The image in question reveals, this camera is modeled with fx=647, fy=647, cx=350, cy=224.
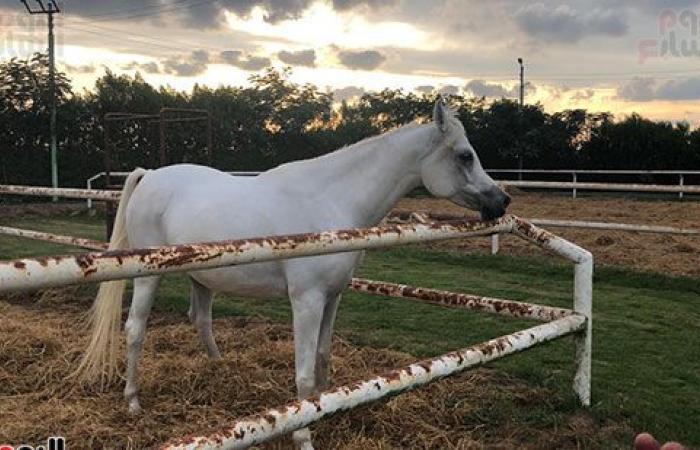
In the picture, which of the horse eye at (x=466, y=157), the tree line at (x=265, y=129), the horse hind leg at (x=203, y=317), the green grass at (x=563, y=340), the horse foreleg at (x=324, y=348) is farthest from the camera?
the tree line at (x=265, y=129)

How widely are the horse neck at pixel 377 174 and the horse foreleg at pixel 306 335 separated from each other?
461mm

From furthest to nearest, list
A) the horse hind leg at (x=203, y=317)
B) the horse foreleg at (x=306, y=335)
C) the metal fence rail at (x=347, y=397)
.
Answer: the horse hind leg at (x=203, y=317) → the horse foreleg at (x=306, y=335) → the metal fence rail at (x=347, y=397)

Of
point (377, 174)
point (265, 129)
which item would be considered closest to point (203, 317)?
point (377, 174)

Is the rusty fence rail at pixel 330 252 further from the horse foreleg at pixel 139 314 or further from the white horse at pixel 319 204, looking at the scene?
the horse foreleg at pixel 139 314

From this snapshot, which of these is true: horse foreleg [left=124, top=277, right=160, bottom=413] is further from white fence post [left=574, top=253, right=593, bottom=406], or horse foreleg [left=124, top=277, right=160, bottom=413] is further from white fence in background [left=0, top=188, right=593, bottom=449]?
white fence post [left=574, top=253, right=593, bottom=406]

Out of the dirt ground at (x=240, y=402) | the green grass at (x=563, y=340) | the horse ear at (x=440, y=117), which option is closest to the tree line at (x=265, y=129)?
the green grass at (x=563, y=340)

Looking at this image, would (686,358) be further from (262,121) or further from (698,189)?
(262,121)

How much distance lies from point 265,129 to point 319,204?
23.9 metres

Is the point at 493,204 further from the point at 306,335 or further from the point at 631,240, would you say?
the point at 631,240

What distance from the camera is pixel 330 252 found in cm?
197

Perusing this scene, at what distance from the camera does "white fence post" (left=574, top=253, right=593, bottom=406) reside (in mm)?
3152

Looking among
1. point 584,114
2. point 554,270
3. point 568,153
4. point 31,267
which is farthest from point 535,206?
point 31,267

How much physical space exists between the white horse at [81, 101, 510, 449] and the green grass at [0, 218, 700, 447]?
1204 mm

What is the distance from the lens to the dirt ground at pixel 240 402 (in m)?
3.12
